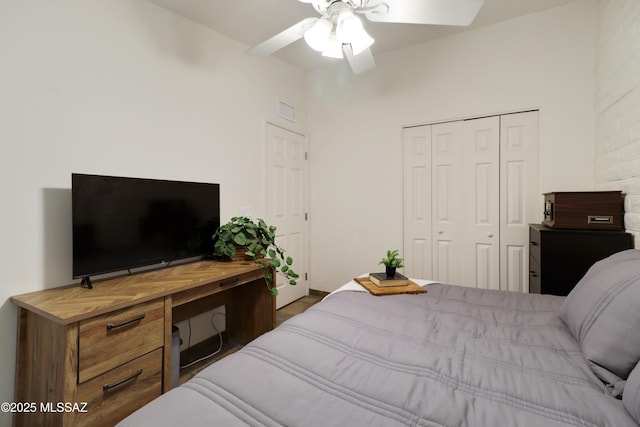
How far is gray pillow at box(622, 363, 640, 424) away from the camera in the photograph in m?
0.68

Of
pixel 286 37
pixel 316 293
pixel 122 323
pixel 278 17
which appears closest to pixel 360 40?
pixel 286 37

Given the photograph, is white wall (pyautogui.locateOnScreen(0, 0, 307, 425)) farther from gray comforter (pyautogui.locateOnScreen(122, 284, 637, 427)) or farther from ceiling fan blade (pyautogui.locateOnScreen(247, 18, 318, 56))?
gray comforter (pyautogui.locateOnScreen(122, 284, 637, 427))

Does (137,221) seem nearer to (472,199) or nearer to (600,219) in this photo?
(472,199)

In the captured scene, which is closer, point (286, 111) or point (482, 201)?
point (482, 201)

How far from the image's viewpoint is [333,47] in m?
1.79

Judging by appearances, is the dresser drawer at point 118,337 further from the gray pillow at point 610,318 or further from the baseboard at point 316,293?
the baseboard at point 316,293

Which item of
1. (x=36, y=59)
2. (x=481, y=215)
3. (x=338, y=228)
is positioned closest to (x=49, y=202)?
(x=36, y=59)

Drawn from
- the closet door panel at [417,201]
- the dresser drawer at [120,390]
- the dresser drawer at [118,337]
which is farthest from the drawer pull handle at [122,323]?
the closet door panel at [417,201]

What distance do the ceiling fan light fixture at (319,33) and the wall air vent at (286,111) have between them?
164cm

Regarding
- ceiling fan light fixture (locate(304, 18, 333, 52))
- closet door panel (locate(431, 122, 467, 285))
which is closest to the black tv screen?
ceiling fan light fixture (locate(304, 18, 333, 52))

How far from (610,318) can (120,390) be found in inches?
81.7

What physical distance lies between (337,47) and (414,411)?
1.88 meters

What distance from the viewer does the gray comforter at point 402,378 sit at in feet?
2.38

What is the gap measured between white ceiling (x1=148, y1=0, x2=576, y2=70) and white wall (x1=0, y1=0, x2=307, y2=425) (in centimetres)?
12
